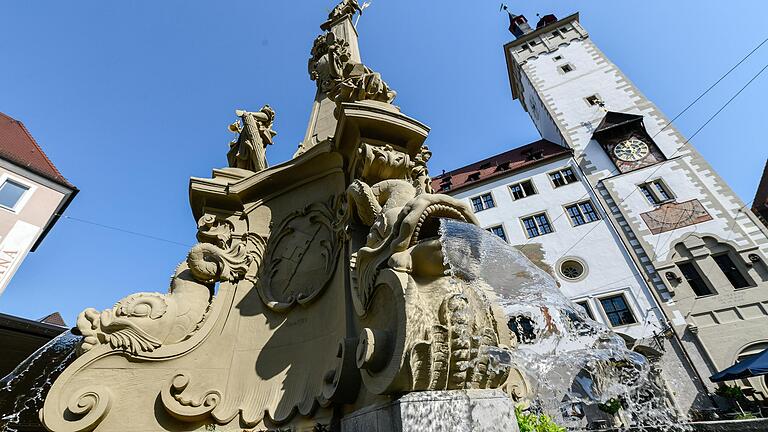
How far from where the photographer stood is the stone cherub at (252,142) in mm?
4953

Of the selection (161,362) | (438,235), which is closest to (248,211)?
(161,362)

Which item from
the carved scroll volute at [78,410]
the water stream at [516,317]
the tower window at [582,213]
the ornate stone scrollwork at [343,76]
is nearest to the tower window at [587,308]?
the tower window at [582,213]

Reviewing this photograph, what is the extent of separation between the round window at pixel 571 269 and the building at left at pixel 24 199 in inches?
1014

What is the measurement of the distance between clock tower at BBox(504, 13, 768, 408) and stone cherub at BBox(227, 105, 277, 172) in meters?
18.9

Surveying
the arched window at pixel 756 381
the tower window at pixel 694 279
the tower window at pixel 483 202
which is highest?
the tower window at pixel 483 202

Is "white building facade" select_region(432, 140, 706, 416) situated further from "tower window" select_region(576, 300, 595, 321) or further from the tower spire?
the tower spire

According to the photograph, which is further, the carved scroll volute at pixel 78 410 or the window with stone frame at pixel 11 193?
the window with stone frame at pixel 11 193

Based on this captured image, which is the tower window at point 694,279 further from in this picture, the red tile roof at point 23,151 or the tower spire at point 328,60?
the red tile roof at point 23,151

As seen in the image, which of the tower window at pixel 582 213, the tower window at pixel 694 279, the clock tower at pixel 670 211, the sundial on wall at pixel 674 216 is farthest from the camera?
the tower window at pixel 582 213

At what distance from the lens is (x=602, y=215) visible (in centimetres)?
1958

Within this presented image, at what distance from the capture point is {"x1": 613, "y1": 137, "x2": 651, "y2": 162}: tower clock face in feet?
70.0

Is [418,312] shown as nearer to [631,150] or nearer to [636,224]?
[636,224]

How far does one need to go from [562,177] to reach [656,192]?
5013mm

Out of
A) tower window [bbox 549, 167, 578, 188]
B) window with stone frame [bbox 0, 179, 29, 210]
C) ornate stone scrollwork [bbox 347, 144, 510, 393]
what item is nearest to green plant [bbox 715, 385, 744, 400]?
tower window [bbox 549, 167, 578, 188]
